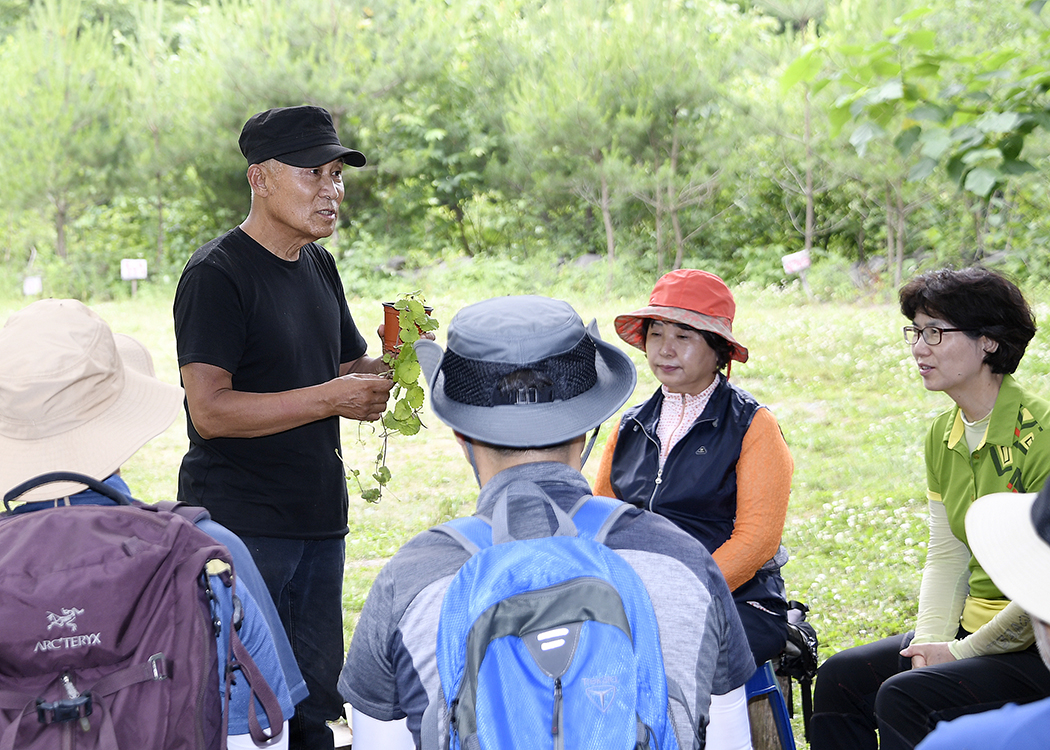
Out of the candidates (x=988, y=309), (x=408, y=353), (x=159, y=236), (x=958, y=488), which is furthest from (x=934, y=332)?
(x=159, y=236)

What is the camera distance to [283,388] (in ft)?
8.06

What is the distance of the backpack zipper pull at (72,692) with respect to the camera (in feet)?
4.30

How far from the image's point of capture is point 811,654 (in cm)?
262

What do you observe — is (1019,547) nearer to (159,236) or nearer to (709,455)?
(709,455)

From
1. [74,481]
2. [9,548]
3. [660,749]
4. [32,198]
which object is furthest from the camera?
[32,198]

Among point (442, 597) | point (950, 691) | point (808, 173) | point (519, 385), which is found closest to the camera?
point (442, 597)

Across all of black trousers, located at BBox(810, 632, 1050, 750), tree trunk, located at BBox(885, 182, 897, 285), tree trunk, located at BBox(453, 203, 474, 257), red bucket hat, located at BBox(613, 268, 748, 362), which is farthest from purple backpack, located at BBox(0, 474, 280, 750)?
tree trunk, located at BBox(453, 203, 474, 257)

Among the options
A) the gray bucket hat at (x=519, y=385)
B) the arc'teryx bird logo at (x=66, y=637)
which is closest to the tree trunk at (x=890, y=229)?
the gray bucket hat at (x=519, y=385)

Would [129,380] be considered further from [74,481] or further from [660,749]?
[660,749]

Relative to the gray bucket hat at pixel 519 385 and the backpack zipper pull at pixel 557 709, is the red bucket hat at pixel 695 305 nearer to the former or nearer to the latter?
the gray bucket hat at pixel 519 385

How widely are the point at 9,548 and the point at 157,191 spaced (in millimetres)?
13498

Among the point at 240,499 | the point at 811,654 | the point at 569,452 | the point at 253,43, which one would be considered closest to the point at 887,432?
the point at 811,654

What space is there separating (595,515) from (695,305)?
135 centimetres

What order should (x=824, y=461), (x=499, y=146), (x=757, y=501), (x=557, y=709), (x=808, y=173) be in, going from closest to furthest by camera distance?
(x=557, y=709), (x=757, y=501), (x=824, y=461), (x=808, y=173), (x=499, y=146)
